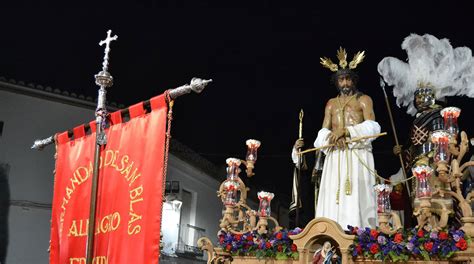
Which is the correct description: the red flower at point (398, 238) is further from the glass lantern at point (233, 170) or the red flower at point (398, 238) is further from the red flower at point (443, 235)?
the glass lantern at point (233, 170)

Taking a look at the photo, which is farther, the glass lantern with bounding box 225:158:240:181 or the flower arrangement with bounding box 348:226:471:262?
the glass lantern with bounding box 225:158:240:181

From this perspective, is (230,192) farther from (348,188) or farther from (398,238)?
(398,238)

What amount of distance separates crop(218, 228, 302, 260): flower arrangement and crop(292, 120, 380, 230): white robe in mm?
1414

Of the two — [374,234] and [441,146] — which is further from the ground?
[441,146]

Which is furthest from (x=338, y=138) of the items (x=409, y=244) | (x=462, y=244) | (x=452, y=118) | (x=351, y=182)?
(x=462, y=244)

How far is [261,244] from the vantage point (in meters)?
8.41

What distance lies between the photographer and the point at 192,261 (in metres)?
22.0

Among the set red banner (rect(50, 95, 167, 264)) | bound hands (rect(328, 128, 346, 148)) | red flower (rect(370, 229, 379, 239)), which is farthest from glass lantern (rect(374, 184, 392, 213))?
red banner (rect(50, 95, 167, 264))

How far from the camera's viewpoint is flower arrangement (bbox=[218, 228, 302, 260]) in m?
8.24

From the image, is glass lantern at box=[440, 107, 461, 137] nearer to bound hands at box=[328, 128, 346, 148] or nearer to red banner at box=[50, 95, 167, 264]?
bound hands at box=[328, 128, 346, 148]

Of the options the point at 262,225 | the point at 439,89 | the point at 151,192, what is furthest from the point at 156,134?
the point at 439,89

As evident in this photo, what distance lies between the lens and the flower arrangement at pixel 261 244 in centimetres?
824

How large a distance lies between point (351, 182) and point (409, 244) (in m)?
2.37

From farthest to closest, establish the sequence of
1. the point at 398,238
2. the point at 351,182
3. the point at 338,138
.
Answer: the point at 338,138 < the point at 351,182 < the point at 398,238
